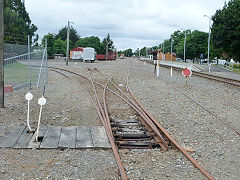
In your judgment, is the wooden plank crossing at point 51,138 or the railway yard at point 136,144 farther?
the wooden plank crossing at point 51,138

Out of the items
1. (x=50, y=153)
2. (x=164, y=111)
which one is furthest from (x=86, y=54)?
(x=50, y=153)

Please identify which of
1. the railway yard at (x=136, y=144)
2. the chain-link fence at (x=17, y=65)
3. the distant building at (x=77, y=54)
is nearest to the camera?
the railway yard at (x=136, y=144)

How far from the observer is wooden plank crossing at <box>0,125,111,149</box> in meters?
6.55

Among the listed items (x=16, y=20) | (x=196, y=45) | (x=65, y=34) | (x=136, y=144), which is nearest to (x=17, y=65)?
(x=136, y=144)

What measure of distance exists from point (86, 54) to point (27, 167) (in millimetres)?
60950

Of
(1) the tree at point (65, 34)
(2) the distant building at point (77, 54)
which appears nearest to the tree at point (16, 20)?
(2) the distant building at point (77, 54)

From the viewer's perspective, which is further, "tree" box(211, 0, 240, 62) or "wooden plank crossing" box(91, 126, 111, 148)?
"tree" box(211, 0, 240, 62)

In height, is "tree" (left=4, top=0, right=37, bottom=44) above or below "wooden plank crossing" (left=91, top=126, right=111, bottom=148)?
above

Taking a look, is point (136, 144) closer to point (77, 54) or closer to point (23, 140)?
point (23, 140)

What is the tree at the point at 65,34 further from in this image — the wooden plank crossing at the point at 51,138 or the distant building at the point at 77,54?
the wooden plank crossing at the point at 51,138

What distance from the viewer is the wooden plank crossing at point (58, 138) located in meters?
6.55

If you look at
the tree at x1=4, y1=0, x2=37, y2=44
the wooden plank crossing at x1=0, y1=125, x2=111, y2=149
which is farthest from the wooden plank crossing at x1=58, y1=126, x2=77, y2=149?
the tree at x1=4, y1=0, x2=37, y2=44

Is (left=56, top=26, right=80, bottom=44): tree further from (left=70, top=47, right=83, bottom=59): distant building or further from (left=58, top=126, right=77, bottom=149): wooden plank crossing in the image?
(left=58, top=126, right=77, bottom=149): wooden plank crossing

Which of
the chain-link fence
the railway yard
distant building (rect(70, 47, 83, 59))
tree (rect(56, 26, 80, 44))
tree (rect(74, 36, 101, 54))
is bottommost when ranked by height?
the railway yard
